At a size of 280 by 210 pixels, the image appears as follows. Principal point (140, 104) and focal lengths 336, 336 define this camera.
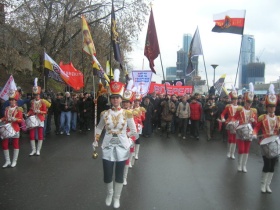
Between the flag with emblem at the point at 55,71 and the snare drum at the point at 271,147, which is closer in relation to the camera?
the snare drum at the point at 271,147

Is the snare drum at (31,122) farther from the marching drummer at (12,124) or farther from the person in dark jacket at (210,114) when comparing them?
the person in dark jacket at (210,114)

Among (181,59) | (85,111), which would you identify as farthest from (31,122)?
(181,59)

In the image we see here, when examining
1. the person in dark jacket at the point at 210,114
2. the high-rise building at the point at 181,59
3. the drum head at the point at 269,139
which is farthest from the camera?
the high-rise building at the point at 181,59

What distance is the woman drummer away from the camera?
5.50 m

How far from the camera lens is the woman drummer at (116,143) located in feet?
18.0

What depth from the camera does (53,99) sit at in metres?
15.1

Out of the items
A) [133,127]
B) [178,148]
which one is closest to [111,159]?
[133,127]

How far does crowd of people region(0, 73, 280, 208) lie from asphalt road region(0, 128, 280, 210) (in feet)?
1.25

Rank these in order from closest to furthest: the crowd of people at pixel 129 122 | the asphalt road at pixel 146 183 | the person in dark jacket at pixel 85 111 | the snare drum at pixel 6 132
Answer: the crowd of people at pixel 129 122
the asphalt road at pixel 146 183
the snare drum at pixel 6 132
the person in dark jacket at pixel 85 111

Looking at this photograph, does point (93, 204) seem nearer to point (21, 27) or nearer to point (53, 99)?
point (53, 99)

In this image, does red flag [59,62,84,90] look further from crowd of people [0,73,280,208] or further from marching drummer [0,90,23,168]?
marching drummer [0,90,23,168]

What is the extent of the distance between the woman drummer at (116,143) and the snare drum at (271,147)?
2.78 m

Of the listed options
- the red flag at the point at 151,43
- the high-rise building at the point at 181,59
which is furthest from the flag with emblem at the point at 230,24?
the high-rise building at the point at 181,59

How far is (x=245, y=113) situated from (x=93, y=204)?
4.87 meters
